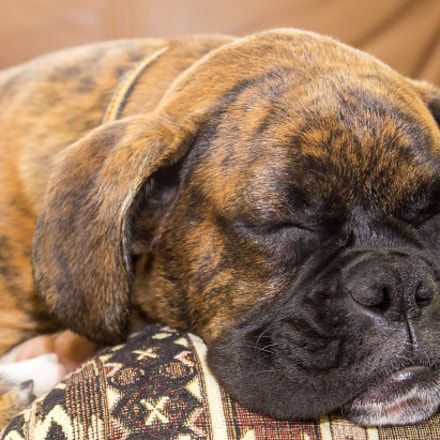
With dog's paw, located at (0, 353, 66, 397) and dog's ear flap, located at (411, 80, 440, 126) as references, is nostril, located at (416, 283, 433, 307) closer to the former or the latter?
dog's ear flap, located at (411, 80, 440, 126)

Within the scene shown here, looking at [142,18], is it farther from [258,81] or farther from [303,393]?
[303,393]

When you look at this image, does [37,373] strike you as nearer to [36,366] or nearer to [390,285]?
[36,366]

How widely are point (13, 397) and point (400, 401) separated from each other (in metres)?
1.00

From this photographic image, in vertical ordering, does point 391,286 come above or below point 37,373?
above

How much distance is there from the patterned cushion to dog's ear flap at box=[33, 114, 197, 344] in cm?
15

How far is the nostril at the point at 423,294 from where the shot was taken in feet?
5.30

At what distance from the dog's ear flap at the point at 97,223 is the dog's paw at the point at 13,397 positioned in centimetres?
31

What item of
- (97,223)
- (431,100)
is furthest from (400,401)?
(431,100)

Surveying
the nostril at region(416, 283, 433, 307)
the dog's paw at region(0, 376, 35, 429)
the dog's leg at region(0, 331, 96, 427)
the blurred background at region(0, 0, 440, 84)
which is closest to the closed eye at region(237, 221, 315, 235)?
the nostril at region(416, 283, 433, 307)

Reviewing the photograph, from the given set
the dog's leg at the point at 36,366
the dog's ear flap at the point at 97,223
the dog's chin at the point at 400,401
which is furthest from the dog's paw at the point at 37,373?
the dog's chin at the point at 400,401

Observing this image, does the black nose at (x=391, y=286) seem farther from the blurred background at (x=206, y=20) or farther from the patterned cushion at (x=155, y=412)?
the blurred background at (x=206, y=20)

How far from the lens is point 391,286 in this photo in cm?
159

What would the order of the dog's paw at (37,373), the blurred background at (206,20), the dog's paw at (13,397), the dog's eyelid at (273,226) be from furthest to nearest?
the blurred background at (206,20)
the dog's paw at (37,373)
the dog's paw at (13,397)
the dog's eyelid at (273,226)

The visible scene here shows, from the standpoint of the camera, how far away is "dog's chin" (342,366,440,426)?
1610 millimetres
